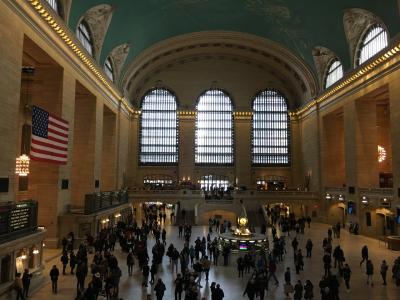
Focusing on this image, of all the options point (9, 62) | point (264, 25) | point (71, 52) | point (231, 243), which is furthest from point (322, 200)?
point (9, 62)

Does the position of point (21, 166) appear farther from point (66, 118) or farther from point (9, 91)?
point (66, 118)

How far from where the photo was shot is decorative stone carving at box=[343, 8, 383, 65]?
23.1m

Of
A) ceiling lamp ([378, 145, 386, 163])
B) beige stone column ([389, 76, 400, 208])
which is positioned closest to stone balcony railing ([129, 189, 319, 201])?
ceiling lamp ([378, 145, 386, 163])

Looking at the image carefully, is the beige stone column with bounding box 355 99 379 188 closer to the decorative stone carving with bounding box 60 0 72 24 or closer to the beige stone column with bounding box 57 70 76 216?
the beige stone column with bounding box 57 70 76 216

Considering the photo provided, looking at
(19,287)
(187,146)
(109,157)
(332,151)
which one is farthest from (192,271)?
(187,146)

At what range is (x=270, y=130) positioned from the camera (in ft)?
133

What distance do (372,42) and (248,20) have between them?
32.5 ft

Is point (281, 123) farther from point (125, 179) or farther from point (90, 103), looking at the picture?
point (90, 103)

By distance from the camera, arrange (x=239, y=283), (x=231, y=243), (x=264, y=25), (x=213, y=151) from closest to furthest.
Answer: (x=239, y=283)
(x=231, y=243)
(x=264, y=25)
(x=213, y=151)

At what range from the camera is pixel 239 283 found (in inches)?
512

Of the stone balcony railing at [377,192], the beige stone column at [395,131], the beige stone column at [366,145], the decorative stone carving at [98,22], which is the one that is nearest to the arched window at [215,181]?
the beige stone column at [366,145]

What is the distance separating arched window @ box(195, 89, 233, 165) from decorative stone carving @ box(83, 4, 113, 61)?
17.0m

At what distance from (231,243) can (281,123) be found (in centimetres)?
2542

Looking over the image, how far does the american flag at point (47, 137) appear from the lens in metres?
14.8
